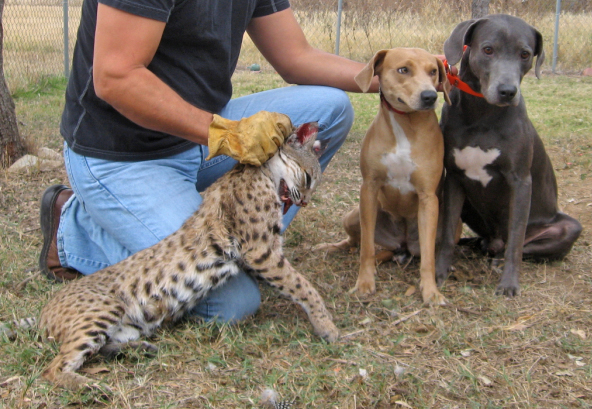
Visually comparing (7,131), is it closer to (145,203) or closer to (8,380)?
(145,203)

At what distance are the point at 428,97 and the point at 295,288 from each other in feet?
4.25

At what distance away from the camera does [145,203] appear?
3.20 metres

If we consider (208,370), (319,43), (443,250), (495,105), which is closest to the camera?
(208,370)

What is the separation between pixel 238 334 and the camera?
2.92m

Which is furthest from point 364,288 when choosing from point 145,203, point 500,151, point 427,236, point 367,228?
point 145,203

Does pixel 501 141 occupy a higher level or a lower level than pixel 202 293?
higher

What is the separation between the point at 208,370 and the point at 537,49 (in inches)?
106

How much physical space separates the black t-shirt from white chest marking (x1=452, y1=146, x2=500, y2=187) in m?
1.53

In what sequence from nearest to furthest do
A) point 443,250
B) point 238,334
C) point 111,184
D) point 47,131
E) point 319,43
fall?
point 238,334
point 111,184
point 443,250
point 47,131
point 319,43

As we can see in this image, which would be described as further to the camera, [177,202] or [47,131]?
[47,131]

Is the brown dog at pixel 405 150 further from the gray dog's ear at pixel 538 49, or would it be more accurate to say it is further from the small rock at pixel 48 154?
the small rock at pixel 48 154

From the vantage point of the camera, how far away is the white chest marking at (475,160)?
11.5 feet

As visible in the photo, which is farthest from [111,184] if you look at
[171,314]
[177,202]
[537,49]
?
[537,49]

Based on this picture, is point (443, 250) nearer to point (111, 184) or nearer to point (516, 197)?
point (516, 197)
